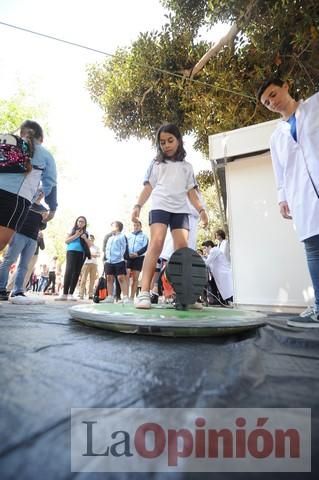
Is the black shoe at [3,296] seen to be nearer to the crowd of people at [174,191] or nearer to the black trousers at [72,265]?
the crowd of people at [174,191]

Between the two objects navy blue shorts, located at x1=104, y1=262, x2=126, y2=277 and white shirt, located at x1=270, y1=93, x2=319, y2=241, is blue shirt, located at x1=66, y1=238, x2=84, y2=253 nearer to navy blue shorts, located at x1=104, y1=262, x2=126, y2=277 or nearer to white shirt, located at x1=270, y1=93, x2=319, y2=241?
navy blue shorts, located at x1=104, y1=262, x2=126, y2=277

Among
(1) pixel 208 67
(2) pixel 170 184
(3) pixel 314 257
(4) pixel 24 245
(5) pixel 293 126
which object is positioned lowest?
(3) pixel 314 257

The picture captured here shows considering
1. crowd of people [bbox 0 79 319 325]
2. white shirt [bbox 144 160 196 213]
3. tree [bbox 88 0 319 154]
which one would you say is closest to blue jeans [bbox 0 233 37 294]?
crowd of people [bbox 0 79 319 325]

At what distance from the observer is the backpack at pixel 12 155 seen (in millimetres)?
2520

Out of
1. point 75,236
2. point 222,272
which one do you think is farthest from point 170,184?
point 222,272

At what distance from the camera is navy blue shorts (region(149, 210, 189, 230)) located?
253cm

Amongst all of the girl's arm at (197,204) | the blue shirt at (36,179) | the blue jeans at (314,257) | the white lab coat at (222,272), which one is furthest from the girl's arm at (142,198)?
the white lab coat at (222,272)

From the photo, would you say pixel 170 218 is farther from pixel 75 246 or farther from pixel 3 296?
pixel 75 246

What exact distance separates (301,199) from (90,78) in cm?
759

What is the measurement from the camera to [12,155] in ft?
8.34

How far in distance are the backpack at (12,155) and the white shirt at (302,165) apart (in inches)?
77.4

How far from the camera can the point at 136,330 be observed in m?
1.64

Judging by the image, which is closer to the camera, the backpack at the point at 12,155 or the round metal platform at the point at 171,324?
the round metal platform at the point at 171,324

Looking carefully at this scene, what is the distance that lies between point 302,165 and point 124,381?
182cm
